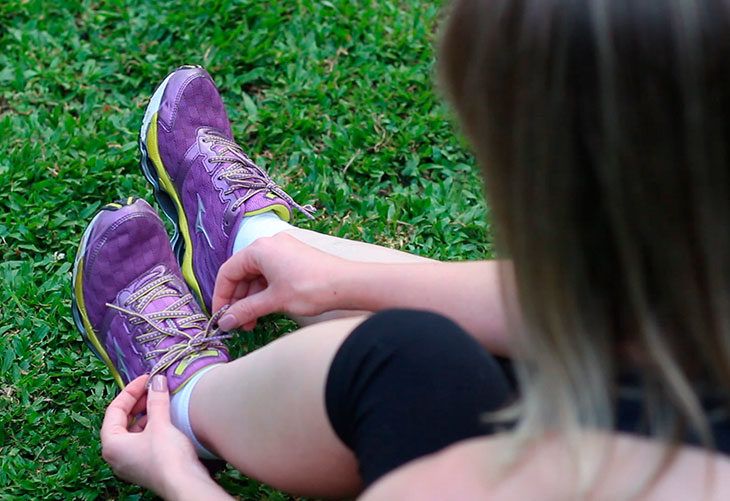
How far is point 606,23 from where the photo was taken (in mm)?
888

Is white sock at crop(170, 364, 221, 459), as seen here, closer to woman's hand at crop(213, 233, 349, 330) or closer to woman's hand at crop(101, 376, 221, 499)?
woman's hand at crop(101, 376, 221, 499)

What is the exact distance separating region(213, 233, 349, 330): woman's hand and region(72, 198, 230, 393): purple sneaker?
0.28 feet

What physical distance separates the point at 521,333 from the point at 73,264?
135 centimetres

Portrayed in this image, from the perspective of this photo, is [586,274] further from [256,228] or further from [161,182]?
[161,182]

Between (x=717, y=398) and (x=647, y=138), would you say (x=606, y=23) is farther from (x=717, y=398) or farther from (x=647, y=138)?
(x=717, y=398)

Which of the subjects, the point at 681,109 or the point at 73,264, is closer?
the point at 681,109

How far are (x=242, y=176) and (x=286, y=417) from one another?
90cm

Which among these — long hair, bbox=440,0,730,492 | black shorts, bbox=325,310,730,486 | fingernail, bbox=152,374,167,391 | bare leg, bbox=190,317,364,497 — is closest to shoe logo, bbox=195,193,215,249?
fingernail, bbox=152,374,167,391

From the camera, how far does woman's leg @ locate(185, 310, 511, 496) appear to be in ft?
3.81

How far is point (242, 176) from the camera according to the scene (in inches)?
86.2

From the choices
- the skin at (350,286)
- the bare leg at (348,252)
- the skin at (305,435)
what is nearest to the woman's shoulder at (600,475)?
the skin at (305,435)

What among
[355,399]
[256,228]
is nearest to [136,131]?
[256,228]

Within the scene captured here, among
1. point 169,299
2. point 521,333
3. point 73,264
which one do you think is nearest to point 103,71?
point 73,264

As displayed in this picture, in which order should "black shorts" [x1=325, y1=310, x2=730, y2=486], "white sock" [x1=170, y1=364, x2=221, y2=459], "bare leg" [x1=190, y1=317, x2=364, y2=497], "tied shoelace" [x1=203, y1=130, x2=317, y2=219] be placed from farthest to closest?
1. "tied shoelace" [x1=203, y1=130, x2=317, y2=219]
2. "white sock" [x1=170, y1=364, x2=221, y2=459]
3. "bare leg" [x1=190, y1=317, x2=364, y2=497]
4. "black shorts" [x1=325, y1=310, x2=730, y2=486]
